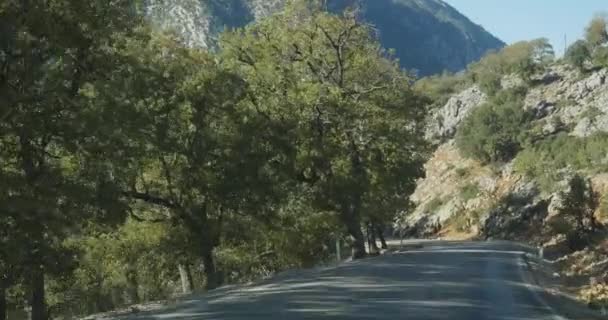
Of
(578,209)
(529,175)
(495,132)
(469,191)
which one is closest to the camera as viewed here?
(578,209)

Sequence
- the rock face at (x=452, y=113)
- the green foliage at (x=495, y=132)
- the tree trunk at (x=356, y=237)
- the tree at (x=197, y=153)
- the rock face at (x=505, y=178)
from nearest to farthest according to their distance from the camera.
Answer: the tree at (x=197, y=153)
the tree trunk at (x=356, y=237)
the rock face at (x=505, y=178)
the green foliage at (x=495, y=132)
the rock face at (x=452, y=113)

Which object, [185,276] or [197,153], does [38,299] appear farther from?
[185,276]

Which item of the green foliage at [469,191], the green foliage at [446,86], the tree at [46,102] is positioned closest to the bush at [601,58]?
the green foliage at [469,191]

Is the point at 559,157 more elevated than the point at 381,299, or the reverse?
the point at 559,157

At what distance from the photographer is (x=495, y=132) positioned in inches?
4505

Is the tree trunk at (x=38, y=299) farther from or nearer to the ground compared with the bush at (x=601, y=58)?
nearer to the ground

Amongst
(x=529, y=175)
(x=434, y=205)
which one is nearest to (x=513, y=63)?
(x=434, y=205)

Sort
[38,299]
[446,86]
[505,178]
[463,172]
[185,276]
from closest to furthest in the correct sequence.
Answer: [38,299] → [185,276] → [505,178] → [463,172] → [446,86]

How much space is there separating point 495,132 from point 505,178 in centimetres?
1083

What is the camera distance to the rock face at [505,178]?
86.1 metres

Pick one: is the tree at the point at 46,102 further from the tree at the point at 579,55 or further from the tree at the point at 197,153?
the tree at the point at 579,55

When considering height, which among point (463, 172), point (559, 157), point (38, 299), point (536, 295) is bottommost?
point (536, 295)

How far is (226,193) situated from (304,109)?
33.7ft

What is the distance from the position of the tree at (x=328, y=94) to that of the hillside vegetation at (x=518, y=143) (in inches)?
719
